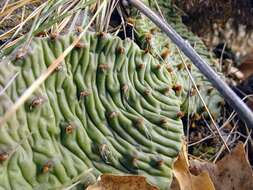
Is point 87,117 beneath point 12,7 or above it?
beneath

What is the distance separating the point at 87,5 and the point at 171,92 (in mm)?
377

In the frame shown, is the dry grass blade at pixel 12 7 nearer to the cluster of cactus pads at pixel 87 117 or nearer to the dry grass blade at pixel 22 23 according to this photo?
the dry grass blade at pixel 22 23

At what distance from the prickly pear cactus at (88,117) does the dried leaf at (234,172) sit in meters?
0.13

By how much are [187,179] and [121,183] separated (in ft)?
0.58

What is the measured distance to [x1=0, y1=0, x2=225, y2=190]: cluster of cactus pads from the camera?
4.25ft

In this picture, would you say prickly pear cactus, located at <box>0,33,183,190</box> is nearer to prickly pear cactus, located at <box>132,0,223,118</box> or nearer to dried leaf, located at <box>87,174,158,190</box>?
dried leaf, located at <box>87,174,158,190</box>

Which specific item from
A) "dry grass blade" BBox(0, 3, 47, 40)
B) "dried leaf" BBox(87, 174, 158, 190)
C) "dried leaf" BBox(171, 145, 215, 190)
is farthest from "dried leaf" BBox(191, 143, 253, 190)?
"dry grass blade" BBox(0, 3, 47, 40)

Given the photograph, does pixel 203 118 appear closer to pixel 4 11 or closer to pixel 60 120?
pixel 60 120

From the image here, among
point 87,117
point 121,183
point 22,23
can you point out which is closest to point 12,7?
point 22,23

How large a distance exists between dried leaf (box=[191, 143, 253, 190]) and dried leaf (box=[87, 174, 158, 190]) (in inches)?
9.0

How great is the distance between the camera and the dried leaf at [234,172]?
1.44 metres

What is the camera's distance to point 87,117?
55.8 inches

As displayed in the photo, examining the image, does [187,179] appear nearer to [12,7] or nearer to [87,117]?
[87,117]

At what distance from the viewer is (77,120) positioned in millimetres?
1393
